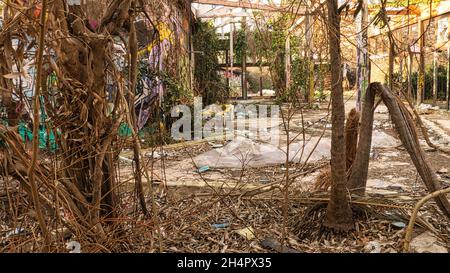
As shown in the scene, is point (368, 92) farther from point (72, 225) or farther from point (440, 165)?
point (440, 165)

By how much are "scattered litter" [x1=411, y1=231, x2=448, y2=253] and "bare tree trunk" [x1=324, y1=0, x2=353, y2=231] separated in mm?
438

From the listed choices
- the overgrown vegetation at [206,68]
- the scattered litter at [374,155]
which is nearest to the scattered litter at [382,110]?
the overgrown vegetation at [206,68]

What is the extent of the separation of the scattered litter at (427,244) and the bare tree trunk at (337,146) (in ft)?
1.44

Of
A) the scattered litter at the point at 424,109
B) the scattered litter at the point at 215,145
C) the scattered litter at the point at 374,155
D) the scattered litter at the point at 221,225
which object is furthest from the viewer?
the scattered litter at the point at 424,109

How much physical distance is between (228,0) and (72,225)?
454 inches

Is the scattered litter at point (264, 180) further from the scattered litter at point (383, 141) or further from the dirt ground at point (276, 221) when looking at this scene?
the scattered litter at point (383, 141)

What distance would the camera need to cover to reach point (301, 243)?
3041 mm

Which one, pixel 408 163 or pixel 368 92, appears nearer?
pixel 368 92

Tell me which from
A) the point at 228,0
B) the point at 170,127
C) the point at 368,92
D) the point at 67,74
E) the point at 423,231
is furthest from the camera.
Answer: the point at 228,0

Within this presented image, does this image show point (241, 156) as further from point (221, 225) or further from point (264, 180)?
point (221, 225)

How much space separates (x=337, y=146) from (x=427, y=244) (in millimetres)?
868

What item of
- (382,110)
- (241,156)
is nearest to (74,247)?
(241,156)

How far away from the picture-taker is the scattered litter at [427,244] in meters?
2.72

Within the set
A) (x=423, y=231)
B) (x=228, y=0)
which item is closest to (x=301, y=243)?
(x=423, y=231)
